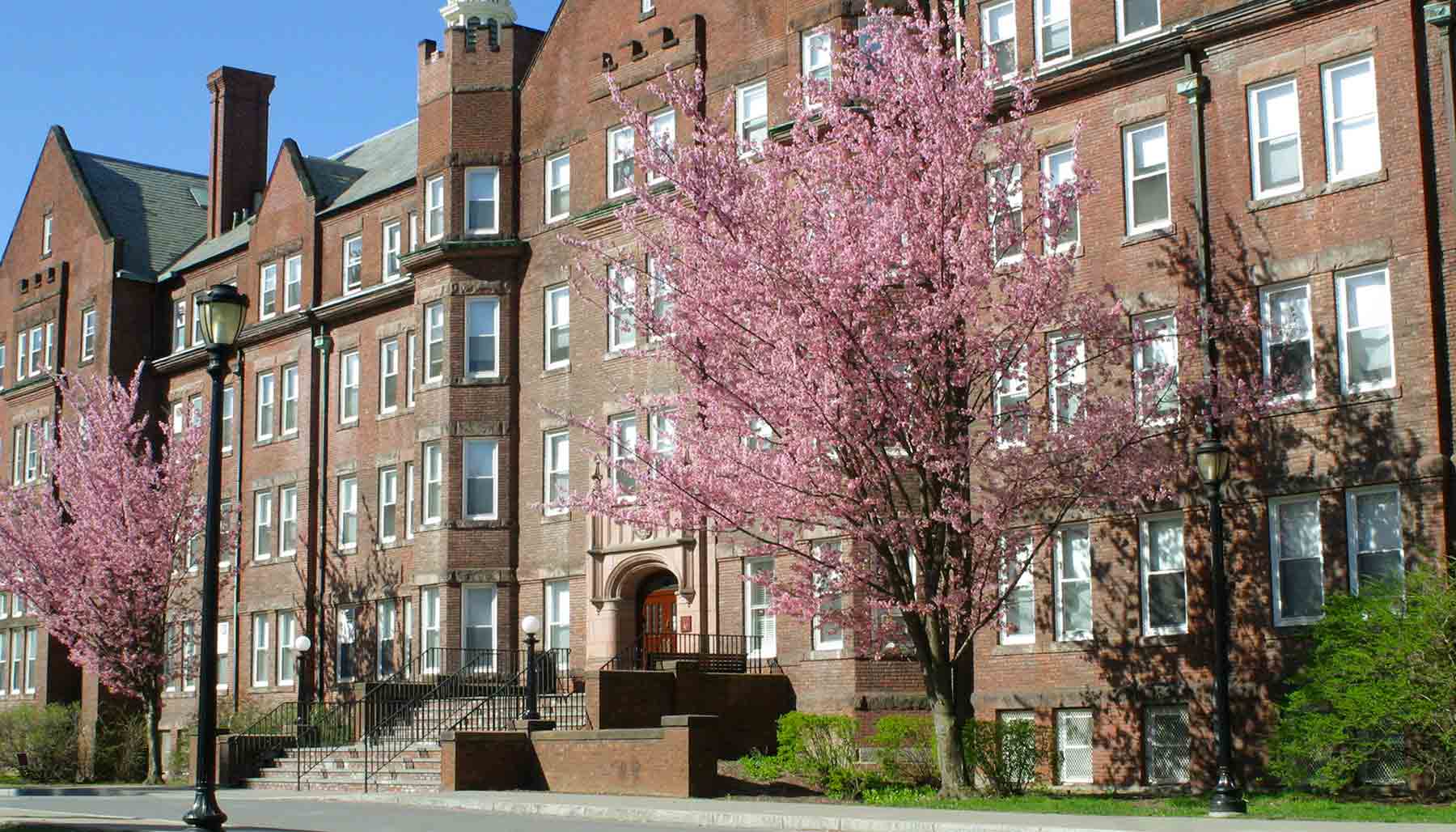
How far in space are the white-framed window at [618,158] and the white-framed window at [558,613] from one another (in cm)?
801

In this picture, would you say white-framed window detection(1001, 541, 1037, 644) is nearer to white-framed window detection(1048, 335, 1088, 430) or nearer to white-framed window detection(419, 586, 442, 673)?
white-framed window detection(1048, 335, 1088, 430)

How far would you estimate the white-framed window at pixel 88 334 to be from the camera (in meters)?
51.6

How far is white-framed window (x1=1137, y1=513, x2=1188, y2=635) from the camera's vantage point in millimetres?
26750

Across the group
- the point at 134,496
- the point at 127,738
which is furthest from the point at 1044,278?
the point at 127,738

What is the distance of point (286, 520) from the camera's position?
45.0 meters

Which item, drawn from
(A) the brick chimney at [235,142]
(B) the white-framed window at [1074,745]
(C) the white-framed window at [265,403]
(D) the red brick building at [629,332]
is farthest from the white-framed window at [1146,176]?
(A) the brick chimney at [235,142]

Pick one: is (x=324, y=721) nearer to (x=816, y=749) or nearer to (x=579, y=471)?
(x=579, y=471)

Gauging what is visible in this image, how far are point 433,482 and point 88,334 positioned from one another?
719 inches

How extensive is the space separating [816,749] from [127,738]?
25765 millimetres

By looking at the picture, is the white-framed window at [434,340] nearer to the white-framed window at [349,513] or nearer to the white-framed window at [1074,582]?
the white-framed window at [349,513]

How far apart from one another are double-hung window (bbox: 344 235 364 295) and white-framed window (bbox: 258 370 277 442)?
12.1 ft

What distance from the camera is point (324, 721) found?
36.4m

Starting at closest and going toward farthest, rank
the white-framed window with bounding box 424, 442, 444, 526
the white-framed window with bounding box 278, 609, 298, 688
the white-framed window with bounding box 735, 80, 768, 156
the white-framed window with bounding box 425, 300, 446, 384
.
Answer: the white-framed window with bounding box 735, 80, 768, 156, the white-framed window with bounding box 424, 442, 444, 526, the white-framed window with bounding box 425, 300, 446, 384, the white-framed window with bounding box 278, 609, 298, 688

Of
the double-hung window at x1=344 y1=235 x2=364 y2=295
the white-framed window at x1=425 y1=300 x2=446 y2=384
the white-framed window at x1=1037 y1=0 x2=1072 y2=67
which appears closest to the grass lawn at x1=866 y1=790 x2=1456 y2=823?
the white-framed window at x1=1037 y1=0 x2=1072 y2=67
